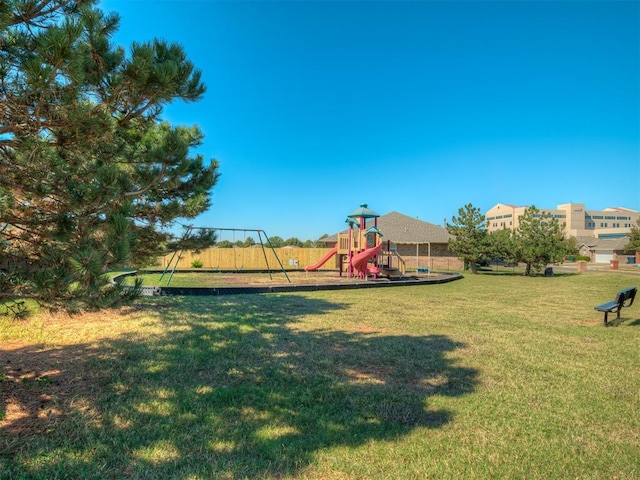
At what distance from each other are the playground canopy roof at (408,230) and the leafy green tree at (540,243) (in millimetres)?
7194

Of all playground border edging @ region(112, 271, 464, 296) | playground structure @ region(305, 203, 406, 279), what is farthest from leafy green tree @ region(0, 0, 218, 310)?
playground structure @ region(305, 203, 406, 279)

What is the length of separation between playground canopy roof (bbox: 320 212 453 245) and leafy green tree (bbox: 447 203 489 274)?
4.54 metres

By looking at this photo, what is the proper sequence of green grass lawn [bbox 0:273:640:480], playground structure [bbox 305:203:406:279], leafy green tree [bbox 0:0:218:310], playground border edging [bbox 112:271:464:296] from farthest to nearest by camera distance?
playground structure [bbox 305:203:406:279], playground border edging [bbox 112:271:464:296], leafy green tree [bbox 0:0:218:310], green grass lawn [bbox 0:273:640:480]

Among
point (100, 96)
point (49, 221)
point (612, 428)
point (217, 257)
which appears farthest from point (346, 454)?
point (217, 257)

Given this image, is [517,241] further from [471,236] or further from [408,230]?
[408,230]

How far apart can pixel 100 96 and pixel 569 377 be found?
19.9ft

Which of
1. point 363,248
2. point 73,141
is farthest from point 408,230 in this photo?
point 73,141

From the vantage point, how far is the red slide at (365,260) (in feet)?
58.1

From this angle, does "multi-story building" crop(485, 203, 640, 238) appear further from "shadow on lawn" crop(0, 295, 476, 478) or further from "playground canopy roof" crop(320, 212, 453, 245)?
"shadow on lawn" crop(0, 295, 476, 478)

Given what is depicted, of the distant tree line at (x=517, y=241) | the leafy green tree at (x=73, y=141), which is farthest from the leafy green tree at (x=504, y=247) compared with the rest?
the leafy green tree at (x=73, y=141)

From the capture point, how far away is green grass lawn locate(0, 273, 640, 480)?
2662 millimetres

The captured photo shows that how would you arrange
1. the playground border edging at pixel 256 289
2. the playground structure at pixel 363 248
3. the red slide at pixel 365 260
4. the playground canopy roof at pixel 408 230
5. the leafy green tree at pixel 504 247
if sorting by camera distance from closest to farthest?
the playground border edging at pixel 256 289, the red slide at pixel 365 260, the playground structure at pixel 363 248, the leafy green tree at pixel 504 247, the playground canopy roof at pixel 408 230

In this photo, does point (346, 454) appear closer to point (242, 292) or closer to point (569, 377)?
point (569, 377)

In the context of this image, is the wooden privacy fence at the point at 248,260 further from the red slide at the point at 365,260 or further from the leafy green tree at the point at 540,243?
the red slide at the point at 365,260
